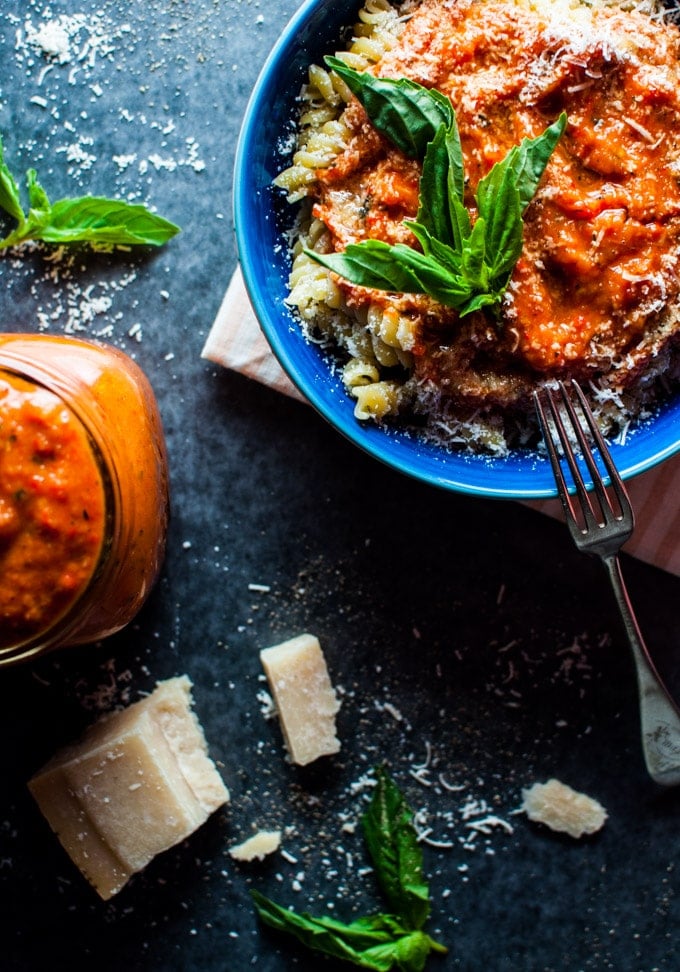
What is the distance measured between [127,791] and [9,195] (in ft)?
7.16

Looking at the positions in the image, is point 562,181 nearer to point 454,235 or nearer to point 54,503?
point 454,235

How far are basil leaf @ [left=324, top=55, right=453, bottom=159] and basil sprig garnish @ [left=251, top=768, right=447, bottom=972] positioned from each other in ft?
7.47

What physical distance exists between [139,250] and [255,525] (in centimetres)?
110

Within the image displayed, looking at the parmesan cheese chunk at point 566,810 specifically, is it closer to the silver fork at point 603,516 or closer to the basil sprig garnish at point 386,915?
the silver fork at point 603,516

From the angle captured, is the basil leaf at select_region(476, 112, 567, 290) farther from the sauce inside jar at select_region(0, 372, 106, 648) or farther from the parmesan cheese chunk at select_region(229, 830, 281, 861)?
the parmesan cheese chunk at select_region(229, 830, 281, 861)

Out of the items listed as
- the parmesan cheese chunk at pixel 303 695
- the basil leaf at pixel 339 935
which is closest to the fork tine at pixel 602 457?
the parmesan cheese chunk at pixel 303 695

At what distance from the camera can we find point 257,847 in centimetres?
352

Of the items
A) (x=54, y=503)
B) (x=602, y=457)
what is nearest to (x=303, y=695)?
(x=54, y=503)

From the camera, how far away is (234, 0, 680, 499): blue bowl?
269 centimetres

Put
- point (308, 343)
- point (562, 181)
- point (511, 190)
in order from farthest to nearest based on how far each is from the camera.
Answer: point (308, 343) < point (562, 181) < point (511, 190)

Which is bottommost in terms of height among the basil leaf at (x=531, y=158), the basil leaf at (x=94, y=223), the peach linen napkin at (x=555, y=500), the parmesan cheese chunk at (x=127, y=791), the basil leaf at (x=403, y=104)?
the parmesan cheese chunk at (x=127, y=791)

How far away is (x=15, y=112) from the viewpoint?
3.49 m

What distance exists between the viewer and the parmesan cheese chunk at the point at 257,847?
139 inches

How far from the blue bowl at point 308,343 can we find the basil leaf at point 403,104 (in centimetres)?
28
